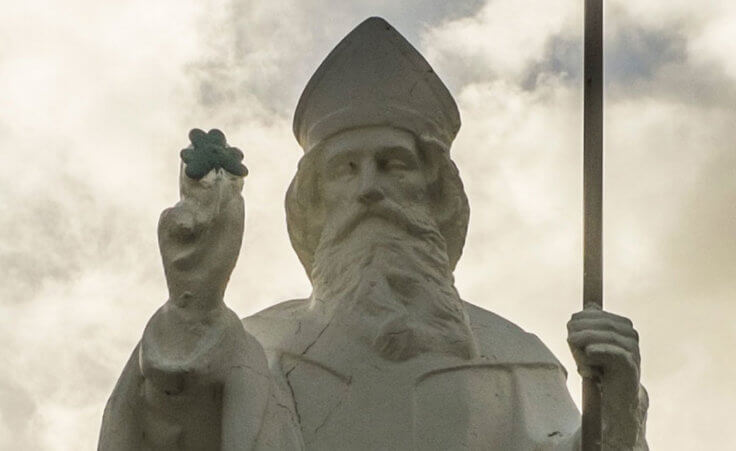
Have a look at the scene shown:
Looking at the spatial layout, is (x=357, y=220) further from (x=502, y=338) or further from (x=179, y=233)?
(x=179, y=233)

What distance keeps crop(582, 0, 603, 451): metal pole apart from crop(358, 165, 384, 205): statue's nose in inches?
63.7

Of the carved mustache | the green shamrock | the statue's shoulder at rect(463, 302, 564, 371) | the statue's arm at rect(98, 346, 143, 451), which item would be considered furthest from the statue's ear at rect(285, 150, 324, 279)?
the statue's arm at rect(98, 346, 143, 451)

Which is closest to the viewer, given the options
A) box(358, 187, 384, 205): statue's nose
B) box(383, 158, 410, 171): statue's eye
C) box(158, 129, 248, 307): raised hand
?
box(158, 129, 248, 307): raised hand

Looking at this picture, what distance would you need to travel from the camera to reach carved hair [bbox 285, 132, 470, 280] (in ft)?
36.4

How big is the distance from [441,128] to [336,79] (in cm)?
45

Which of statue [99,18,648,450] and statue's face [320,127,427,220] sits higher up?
statue's face [320,127,427,220]

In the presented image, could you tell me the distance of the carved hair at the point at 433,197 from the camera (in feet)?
36.4

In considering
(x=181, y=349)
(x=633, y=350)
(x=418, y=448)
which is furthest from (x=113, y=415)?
(x=633, y=350)

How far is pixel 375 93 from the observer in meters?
11.1

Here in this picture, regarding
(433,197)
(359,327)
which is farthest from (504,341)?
(433,197)

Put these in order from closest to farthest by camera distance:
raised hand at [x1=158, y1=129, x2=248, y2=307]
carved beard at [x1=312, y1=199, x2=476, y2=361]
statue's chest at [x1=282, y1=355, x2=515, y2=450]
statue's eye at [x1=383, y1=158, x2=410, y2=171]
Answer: raised hand at [x1=158, y1=129, x2=248, y2=307] < statue's chest at [x1=282, y1=355, x2=515, y2=450] < carved beard at [x1=312, y1=199, x2=476, y2=361] < statue's eye at [x1=383, y1=158, x2=410, y2=171]

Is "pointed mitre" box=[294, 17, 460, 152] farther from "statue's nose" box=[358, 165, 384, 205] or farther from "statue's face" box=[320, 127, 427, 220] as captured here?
"statue's nose" box=[358, 165, 384, 205]

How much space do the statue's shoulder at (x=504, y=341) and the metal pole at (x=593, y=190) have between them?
41.7 inches

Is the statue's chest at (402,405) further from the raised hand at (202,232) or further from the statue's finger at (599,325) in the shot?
the statue's finger at (599,325)
